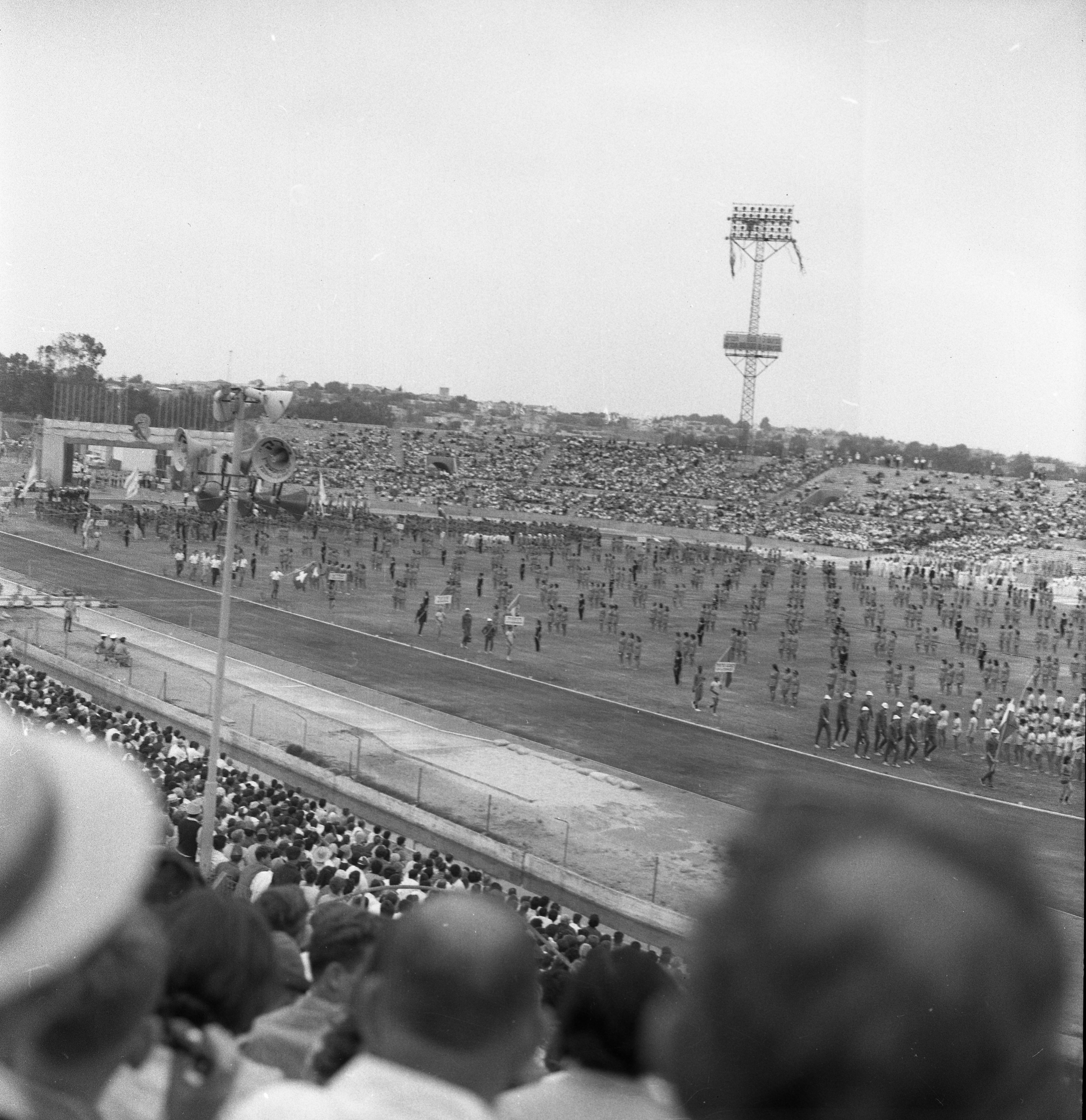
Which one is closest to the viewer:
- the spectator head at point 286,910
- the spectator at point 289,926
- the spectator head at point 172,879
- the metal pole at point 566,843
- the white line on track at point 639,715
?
the spectator head at point 172,879

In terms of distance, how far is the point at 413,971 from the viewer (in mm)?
1599

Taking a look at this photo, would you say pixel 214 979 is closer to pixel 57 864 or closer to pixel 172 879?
pixel 57 864

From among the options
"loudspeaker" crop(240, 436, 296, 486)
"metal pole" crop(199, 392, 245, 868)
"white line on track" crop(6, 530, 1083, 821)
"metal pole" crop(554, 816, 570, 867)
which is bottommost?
"white line on track" crop(6, 530, 1083, 821)

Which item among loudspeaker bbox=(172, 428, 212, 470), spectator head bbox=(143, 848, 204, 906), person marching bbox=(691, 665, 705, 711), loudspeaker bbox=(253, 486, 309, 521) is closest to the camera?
spectator head bbox=(143, 848, 204, 906)

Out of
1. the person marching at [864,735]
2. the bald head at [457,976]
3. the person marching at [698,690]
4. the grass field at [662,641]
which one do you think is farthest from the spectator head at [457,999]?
the person marching at [698,690]

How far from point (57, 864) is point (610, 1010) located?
0.92m

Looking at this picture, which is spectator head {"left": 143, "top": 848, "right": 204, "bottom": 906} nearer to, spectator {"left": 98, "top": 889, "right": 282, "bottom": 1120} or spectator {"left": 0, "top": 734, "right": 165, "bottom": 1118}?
spectator {"left": 98, "top": 889, "right": 282, "bottom": 1120}

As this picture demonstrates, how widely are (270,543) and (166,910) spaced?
149ft

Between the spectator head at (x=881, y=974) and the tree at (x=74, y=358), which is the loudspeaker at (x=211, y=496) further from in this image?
the tree at (x=74, y=358)

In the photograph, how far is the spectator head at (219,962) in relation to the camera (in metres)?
1.99

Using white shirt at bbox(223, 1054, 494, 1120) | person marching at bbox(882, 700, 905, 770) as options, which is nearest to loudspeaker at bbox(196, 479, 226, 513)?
white shirt at bbox(223, 1054, 494, 1120)

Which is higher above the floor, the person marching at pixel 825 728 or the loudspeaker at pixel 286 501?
the loudspeaker at pixel 286 501

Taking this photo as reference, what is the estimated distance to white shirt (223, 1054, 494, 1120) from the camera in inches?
55.3

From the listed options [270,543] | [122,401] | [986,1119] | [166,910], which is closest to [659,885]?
[166,910]
